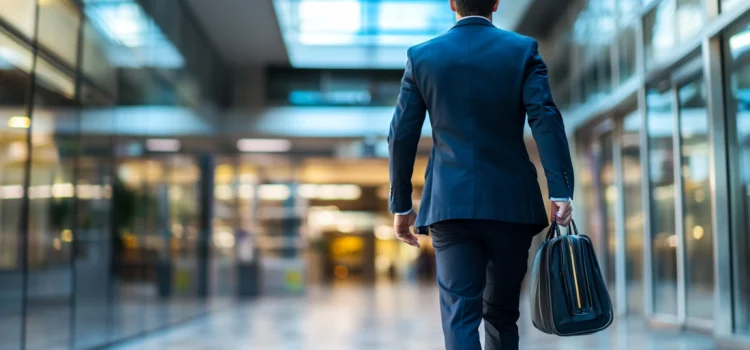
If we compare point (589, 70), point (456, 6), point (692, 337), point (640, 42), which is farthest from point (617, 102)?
point (456, 6)

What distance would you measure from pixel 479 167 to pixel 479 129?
13 cm

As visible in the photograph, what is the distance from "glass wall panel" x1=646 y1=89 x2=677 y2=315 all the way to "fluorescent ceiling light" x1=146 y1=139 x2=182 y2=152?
593 centimetres

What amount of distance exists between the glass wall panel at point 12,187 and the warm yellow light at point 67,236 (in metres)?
0.74

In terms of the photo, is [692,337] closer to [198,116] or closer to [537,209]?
[537,209]

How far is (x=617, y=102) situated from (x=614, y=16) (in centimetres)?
125

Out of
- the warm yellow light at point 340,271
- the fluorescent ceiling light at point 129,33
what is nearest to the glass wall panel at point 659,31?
the fluorescent ceiling light at point 129,33

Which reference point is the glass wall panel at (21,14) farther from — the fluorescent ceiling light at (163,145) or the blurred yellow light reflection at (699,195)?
the blurred yellow light reflection at (699,195)

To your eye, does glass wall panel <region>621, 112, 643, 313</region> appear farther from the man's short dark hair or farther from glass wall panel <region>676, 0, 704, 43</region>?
the man's short dark hair

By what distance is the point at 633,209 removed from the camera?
36.9ft

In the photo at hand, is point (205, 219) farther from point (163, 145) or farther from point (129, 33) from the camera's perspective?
point (129, 33)

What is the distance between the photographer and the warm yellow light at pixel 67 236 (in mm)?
6820

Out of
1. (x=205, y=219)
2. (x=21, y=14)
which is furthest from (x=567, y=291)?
(x=205, y=219)

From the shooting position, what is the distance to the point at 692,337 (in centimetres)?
809

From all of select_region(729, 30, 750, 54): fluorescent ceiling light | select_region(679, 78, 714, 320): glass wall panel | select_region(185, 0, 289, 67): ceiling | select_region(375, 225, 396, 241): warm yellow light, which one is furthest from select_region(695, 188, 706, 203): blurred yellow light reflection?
select_region(375, 225, 396, 241): warm yellow light
